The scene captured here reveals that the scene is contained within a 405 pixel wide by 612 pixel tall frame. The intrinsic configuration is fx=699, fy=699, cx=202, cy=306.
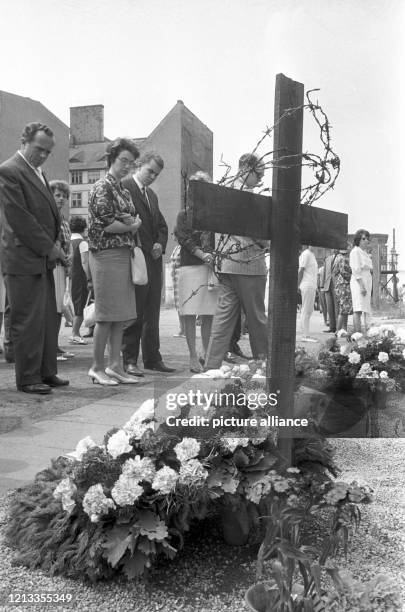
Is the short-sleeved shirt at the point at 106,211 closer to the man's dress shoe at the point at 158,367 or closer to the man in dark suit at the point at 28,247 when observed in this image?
the man in dark suit at the point at 28,247

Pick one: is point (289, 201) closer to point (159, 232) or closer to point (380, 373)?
point (380, 373)

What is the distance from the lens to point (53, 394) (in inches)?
192

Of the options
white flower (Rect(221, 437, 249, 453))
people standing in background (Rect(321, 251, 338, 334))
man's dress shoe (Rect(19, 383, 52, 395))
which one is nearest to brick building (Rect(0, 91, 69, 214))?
man's dress shoe (Rect(19, 383, 52, 395))

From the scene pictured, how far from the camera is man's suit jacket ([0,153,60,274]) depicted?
4730 mm

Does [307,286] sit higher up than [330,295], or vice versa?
[307,286]

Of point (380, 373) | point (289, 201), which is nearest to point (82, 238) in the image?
point (380, 373)

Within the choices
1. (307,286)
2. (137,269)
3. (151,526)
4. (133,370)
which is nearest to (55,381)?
(133,370)

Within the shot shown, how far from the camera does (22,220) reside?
4.73m

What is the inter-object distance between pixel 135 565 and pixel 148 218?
13.4 feet

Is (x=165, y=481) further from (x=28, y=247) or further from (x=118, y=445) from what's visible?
(x=28, y=247)

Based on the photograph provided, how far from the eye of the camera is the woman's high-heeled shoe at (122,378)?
531 cm

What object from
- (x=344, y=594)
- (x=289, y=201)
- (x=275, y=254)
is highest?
(x=289, y=201)

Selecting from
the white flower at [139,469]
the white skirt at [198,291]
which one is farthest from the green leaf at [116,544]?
the white skirt at [198,291]

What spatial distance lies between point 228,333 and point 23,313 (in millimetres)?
1449
